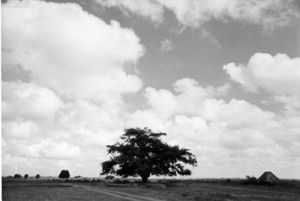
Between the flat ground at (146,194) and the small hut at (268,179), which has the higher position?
the small hut at (268,179)

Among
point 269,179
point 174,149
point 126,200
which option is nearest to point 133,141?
point 174,149

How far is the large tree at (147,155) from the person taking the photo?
5388 centimetres

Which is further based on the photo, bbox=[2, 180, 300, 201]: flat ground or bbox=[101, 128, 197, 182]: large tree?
bbox=[101, 128, 197, 182]: large tree

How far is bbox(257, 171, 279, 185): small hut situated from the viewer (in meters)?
50.0

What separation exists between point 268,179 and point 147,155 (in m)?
19.7

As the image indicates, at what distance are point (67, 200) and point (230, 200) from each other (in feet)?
35.4

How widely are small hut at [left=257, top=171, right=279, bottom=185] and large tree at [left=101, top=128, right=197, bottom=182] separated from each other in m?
11.2

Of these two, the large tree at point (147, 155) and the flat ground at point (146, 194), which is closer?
the flat ground at point (146, 194)

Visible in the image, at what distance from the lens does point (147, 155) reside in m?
55.2

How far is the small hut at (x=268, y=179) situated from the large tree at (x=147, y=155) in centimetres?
1124

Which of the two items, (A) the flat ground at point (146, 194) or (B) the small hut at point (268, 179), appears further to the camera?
(B) the small hut at point (268, 179)

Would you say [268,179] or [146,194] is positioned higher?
[268,179]

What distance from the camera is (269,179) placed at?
5097 centimetres

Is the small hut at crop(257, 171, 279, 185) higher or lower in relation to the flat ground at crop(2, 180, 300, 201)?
higher
